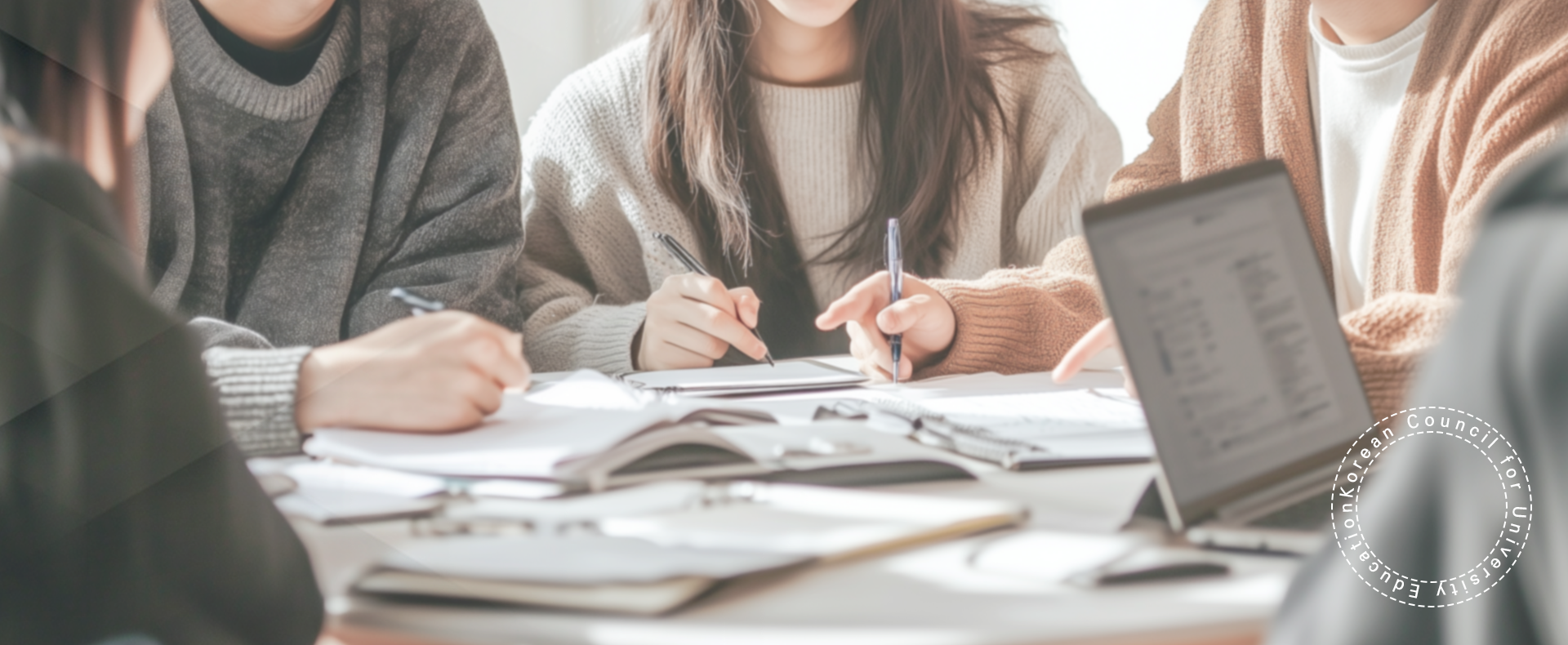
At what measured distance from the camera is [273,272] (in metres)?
0.83

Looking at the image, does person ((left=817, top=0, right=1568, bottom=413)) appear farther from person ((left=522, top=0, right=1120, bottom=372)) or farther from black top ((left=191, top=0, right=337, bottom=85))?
black top ((left=191, top=0, right=337, bottom=85))

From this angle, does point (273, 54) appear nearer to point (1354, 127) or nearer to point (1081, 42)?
point (1354, 127)

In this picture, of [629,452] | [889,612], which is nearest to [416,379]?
[629,452]

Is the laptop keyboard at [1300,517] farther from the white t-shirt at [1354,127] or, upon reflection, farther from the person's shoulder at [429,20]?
the person's shoulder at [429,20]

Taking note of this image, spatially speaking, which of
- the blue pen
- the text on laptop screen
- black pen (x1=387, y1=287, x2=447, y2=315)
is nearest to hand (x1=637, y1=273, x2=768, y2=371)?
the blue pen

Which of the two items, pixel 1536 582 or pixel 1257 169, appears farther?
pixel 1257 169

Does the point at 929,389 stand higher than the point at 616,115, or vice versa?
the point at 616,115

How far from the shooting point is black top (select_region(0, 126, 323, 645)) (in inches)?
12.3

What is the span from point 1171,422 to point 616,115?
942 mm

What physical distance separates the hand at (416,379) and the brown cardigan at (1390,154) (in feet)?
1.35

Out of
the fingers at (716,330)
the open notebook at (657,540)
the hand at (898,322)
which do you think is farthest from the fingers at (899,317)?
the open notebook at (657,540)

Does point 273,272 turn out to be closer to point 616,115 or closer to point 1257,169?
point 616,115

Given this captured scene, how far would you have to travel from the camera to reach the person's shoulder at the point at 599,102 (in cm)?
120

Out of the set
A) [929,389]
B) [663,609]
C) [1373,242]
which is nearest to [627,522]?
[663,609]
